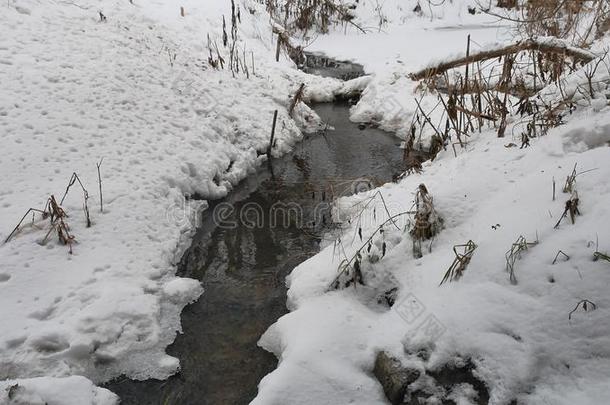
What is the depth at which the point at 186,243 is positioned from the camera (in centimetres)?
Result: 410

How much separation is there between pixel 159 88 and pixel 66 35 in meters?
1.27

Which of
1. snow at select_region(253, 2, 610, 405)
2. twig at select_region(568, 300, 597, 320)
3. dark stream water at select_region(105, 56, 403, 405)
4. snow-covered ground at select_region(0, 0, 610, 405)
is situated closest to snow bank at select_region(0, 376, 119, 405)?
snow-covered ground at select_region(0, 0, 610, 405)

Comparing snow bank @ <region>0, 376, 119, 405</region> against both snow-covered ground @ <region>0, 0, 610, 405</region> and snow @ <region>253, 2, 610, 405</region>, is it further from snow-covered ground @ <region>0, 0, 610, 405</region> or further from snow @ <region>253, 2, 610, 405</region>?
snow @ <region>253, 2, 610, 405</region>

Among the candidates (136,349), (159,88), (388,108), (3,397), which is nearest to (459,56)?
(388,108)

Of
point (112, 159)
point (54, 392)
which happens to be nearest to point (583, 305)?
point (54, 392)

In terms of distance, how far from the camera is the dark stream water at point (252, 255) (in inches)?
112

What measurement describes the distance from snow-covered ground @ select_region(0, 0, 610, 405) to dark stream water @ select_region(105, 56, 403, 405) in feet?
0.45

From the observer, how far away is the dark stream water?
285cm

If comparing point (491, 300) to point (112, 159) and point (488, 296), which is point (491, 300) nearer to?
point (488, 296)

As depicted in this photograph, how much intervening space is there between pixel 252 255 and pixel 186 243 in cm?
61

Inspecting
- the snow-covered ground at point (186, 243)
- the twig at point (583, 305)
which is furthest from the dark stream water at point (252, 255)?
the twig at point (583, 305)

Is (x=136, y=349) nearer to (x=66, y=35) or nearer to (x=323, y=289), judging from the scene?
(x=323, y=289)

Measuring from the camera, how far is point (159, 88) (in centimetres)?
555

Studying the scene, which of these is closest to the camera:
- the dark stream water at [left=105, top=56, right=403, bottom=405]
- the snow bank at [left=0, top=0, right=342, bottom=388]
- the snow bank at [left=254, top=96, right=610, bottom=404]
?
the snow bank at [left=254, top=96, right=610, bottom=404]
